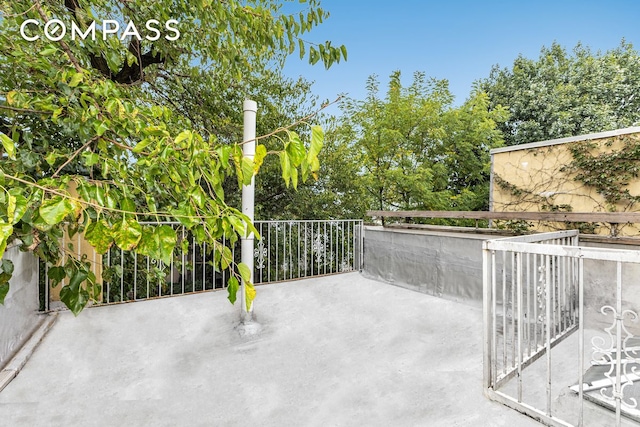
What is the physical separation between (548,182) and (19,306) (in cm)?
672

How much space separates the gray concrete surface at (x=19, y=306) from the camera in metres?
2.51

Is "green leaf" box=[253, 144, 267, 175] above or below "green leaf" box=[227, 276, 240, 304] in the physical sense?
above

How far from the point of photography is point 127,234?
811 millimetres

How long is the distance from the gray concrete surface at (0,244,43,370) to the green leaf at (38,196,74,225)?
7.28ft

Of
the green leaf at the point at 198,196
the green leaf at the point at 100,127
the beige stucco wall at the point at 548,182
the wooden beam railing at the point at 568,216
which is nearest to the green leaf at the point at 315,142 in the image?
the green leaf at the point at 198,196

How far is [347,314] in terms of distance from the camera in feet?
13.0

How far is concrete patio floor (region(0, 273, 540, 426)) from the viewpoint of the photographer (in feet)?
6.79

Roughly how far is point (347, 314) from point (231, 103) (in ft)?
15.0

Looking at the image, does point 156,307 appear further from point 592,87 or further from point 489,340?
point 592,87

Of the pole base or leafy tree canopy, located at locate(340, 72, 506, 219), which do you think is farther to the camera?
leafy tree canopy, located at locate(340, 72, 506, 219)

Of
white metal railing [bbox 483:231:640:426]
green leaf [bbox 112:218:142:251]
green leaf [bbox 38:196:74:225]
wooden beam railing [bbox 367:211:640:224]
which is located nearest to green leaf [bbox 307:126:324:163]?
green leaf [bbox 112:218:142:251]

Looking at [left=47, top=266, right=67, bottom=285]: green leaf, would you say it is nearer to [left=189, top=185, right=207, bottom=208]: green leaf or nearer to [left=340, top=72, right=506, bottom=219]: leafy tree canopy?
[left=189, top=185, right=207, bottom=208]: green leaf

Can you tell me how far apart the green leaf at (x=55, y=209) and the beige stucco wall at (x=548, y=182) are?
5.09m

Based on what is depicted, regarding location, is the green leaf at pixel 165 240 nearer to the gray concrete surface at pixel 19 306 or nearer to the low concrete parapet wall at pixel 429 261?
the gray concrete surface at pixel 19 306
